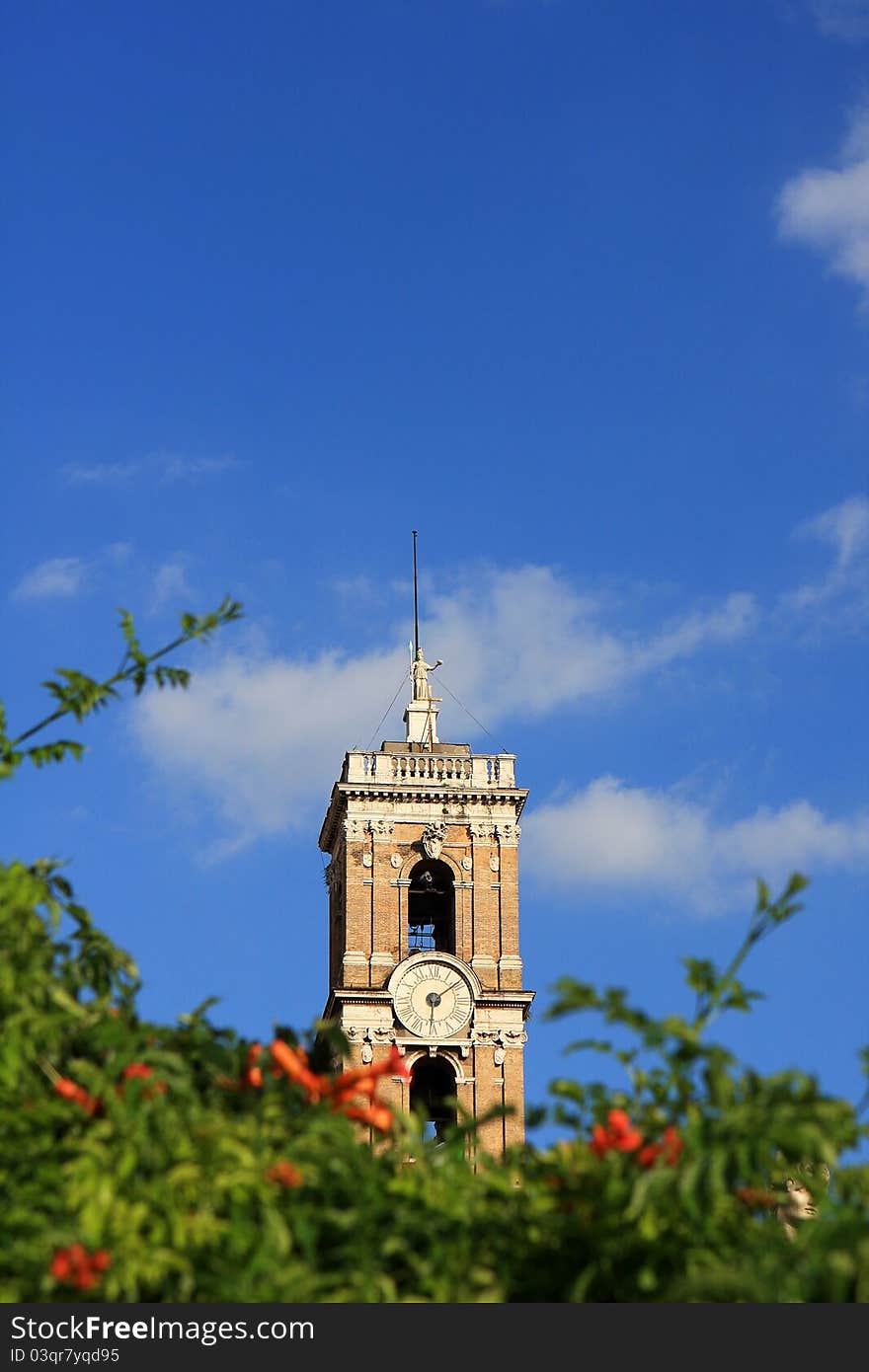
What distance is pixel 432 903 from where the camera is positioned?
64312mm

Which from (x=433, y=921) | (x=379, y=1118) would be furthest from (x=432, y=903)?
(x=379, y=1118)

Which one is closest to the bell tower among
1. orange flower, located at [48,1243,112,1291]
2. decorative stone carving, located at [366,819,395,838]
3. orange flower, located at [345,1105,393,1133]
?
decorative stone carving, located at [366,819,395,838]

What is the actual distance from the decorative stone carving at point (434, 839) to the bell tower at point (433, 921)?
0.15 ft

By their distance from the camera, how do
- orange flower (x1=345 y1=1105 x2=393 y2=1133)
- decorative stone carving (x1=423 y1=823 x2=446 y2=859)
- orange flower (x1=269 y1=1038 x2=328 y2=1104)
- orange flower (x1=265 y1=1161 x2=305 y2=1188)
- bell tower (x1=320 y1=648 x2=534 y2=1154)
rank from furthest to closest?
1. decorative stone carving (x1=423 y1=823 x2=446 y2=859)
2. bell tower (x1=320 y1=648 x2=534 y2=1154)
3. orange flower (x1=345 y1=1105 x2=393 y2=1133)
4. orange flower (x1=269 y1=1038 x2=328 y2=1104)
5. orange flower (x1=265 y1=1161 x2=305 y2=1188)

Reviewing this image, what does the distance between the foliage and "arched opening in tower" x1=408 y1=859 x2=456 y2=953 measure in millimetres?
53935

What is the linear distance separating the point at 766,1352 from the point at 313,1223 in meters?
1.95

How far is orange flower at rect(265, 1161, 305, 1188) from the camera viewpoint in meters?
8.24

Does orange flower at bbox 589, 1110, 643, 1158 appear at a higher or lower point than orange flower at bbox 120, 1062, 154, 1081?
lower

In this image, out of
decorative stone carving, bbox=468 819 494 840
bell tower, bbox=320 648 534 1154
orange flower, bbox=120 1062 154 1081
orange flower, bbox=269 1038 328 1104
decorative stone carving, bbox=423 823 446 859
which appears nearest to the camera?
orange flower, bbox=120 1062 154 1081

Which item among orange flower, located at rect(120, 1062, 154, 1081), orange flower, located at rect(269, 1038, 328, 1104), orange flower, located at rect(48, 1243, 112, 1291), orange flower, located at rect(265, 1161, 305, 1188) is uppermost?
orange flower, located at rect(269, 1038, 328, 1104)

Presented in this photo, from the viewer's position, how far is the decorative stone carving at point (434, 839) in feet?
205

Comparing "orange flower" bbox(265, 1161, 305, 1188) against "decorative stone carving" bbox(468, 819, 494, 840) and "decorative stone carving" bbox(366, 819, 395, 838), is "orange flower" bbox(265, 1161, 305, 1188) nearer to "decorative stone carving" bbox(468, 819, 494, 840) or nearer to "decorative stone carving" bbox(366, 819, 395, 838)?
"decorative stone carving" bbox(366, 819, 395, 838)

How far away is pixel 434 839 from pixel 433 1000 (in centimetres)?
515

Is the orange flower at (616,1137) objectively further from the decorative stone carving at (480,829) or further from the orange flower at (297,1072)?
the decorative stone carving at (480,829)
